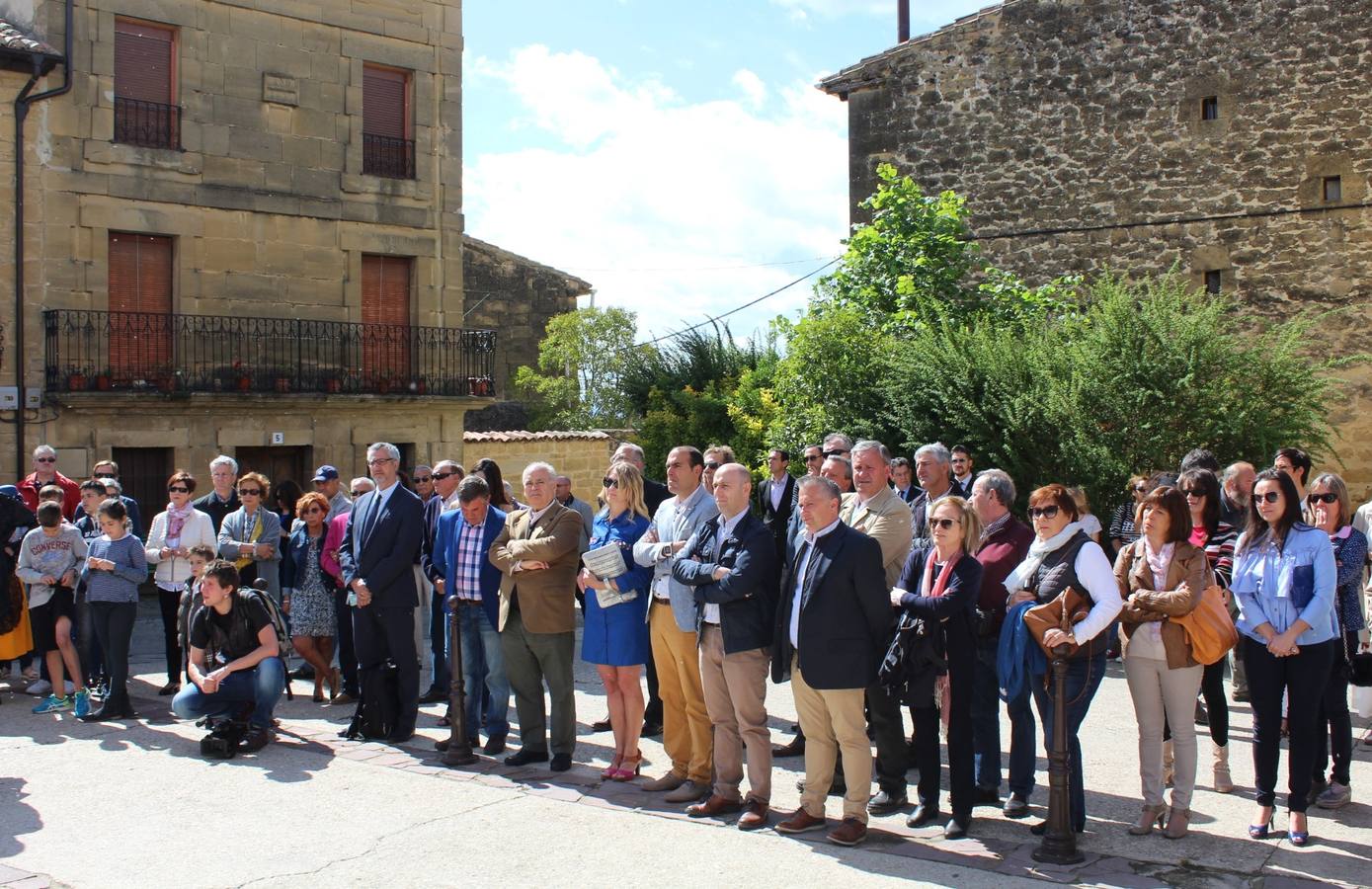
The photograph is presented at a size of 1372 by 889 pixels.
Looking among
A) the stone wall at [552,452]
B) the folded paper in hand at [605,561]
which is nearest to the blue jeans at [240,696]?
the folded paper in hand at [605,561]

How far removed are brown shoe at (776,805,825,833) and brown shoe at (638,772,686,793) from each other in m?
1.01

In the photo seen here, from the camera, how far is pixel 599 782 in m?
7.79

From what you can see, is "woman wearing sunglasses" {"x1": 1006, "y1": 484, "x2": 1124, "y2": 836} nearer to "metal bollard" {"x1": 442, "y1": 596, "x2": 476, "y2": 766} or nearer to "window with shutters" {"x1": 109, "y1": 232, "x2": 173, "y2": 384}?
"metal bollard" {"x1": 442, "y1": 596, "x2": 476, "y2": 766}

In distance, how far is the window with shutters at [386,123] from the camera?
20578mm

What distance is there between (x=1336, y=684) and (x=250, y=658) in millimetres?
6616

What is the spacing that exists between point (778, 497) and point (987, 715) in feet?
10.7

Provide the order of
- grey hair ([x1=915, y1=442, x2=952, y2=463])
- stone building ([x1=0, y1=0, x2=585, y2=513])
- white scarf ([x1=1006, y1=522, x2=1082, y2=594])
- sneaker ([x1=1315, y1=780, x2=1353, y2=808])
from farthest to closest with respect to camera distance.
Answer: stone building ([x1=0, y1=0, x2=585, y2=513])
grey hair ([x1=915, y1=442, x2=952, y2=463])
sneaker ([x1=1315, y1=780, x2=1353, y2=808])
white scarf ([x1=1006, y1=522, x2=1082, y2=594])

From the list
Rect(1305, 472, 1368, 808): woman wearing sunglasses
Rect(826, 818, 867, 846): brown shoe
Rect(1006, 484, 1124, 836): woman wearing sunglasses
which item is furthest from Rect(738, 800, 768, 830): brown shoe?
Rect(1305, 472, 1368, 808): woman wearing sunglasses

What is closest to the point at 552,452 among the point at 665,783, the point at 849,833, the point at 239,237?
the point at 239,237

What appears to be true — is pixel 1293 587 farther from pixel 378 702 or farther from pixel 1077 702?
pixel 378 702

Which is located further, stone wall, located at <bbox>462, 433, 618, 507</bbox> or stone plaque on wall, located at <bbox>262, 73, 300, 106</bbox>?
stone wall, located at <bbox>462, 433, 618, 507</bbox>

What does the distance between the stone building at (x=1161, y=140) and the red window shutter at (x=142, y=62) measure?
10843 millimetres

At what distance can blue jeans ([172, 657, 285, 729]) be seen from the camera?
8633mm

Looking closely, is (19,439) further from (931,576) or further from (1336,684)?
(1336,684)
